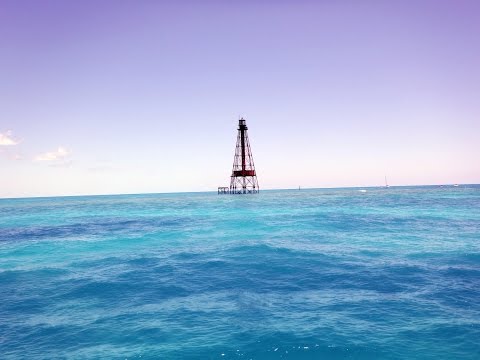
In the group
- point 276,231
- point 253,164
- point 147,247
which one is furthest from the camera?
point 253,164

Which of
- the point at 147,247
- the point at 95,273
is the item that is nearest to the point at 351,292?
the point at 95,273

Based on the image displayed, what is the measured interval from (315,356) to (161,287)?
8.38 meters

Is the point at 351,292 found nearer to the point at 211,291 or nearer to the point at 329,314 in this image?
the point at 329,314

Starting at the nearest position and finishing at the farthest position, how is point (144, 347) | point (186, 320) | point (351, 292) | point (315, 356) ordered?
point (315, 356) → point (144, 347) → point (186, 320) → point (351, 292)

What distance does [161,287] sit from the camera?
49.5ft

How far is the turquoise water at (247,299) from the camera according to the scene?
374 inches

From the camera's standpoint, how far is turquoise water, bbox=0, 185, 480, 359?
9.51 m

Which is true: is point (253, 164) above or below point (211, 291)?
above

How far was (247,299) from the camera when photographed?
43.5ft

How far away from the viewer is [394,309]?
11.7 m

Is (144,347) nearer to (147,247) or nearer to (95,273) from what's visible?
(95,273)

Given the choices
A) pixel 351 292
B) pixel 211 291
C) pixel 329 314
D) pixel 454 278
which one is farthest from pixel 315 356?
pixel 454 278

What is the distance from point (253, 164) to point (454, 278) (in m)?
70.2

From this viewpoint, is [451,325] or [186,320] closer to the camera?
[451,325]
